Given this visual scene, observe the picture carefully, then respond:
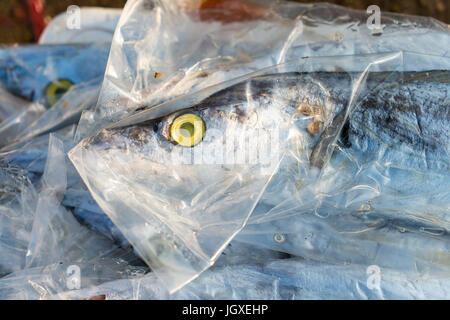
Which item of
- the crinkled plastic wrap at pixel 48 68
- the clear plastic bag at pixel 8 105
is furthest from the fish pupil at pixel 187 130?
the clear plastic bag at pixel 8 105

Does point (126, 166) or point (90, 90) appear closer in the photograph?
point (126, 166)

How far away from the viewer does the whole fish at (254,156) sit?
0.96 meters

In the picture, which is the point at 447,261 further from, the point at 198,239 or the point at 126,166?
the point at 126,166

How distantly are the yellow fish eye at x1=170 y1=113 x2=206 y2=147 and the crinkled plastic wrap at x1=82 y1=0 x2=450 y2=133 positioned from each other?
265mm

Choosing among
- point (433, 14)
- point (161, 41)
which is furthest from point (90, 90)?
point (433, 14)

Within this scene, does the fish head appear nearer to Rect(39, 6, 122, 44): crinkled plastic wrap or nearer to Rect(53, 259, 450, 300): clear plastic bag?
Rect(53, 259, 450, 300): clear plastic bag

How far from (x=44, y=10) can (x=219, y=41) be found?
5.56 feet

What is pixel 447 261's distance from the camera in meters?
1.11

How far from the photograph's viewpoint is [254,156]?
0.97 meters

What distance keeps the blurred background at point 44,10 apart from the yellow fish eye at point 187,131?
78.0 inches
